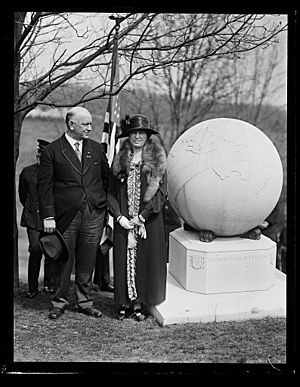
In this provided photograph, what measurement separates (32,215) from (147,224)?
1.10 meters

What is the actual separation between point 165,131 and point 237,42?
4161 millimetres

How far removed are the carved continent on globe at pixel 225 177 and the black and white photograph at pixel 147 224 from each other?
0.01 metres

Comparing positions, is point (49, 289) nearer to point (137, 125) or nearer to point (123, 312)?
point (123, 312)

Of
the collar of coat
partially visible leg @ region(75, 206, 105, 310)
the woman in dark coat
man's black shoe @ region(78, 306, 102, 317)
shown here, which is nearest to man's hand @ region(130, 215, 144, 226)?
the woman in dark coat

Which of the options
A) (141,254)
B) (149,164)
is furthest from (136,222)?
(149,164)

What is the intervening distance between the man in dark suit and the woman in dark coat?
0.16 metres

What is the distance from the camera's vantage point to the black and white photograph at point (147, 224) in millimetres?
5242

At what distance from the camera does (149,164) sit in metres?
5.58

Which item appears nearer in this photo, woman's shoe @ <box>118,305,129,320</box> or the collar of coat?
the collar of coat

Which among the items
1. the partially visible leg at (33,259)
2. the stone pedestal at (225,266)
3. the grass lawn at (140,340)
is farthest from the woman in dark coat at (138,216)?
the partially visible leg at (33,259)

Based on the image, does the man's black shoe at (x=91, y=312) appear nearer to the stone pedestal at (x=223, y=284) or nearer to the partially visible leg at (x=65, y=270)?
the partially visible leg at (x=65, y=270)

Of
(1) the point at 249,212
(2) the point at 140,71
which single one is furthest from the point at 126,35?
(1) the point at 249,212

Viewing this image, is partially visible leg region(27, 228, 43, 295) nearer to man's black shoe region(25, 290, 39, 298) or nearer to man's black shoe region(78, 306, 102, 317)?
man's black shoe region(25, 290, 39, 298)

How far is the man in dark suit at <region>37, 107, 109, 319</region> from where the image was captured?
18.1 ft
